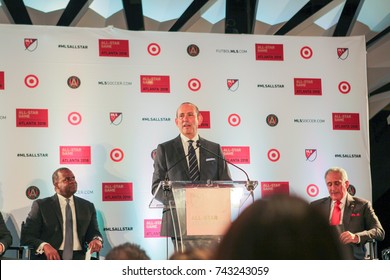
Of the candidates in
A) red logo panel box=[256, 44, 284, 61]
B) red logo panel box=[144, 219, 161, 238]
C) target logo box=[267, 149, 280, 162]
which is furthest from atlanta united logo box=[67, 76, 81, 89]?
target logo box=[267, 149, 280, 162]

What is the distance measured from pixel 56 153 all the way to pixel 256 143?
2009 millimetres

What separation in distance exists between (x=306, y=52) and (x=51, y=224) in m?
3.21

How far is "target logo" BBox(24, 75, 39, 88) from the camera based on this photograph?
Answer: 6391 mm

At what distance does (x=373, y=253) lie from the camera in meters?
5.30

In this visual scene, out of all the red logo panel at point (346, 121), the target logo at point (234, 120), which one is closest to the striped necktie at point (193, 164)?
the target logo at point (234, 120)

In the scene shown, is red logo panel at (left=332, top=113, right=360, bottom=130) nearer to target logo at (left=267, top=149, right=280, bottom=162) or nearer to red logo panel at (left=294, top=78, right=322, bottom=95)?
red logo panel at (left=294, top=78, right=322, bottom=95)

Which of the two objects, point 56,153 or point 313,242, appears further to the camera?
point 56,153

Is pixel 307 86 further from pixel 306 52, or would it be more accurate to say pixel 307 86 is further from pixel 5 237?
pixel 5 237

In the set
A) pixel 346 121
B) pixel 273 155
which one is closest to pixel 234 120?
pixel 273 155

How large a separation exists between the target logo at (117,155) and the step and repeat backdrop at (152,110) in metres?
0.03

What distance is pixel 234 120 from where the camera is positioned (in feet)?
21.8

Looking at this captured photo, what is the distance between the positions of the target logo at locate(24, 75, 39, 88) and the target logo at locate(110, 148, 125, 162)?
1.01 metres
